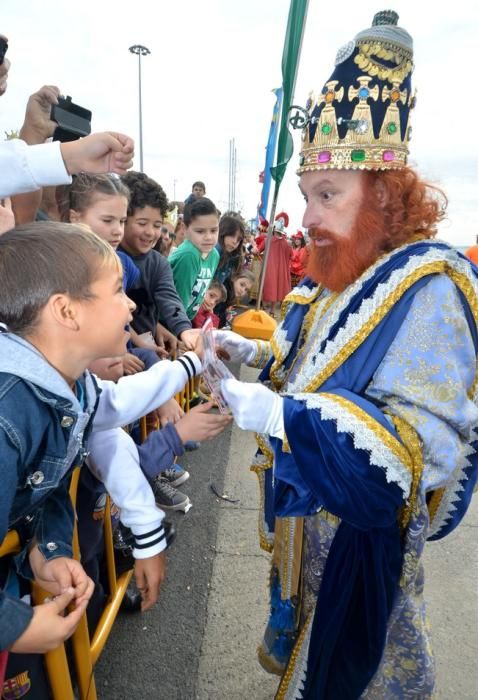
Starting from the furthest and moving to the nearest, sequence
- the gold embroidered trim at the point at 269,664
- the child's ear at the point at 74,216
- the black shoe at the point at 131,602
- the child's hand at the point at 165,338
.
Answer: the child's hand at the point at 165,338 → the child's ear at the point at 74,216 → the black shoe at the point at 131,602 → the gold embroidered trim at the point at 269,664

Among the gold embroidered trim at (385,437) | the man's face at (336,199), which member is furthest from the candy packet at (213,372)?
the man's face at (336,199)

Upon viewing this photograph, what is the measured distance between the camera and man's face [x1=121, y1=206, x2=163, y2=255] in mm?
2730

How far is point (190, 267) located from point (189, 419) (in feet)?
7.27

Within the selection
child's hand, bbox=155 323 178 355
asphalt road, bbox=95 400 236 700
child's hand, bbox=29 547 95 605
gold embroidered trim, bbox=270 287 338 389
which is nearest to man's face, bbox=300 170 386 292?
gold embroidered trim, bbox=270 287 338 389

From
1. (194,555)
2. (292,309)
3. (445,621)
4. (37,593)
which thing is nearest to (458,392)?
(292,309)

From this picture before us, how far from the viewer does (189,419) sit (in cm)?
152

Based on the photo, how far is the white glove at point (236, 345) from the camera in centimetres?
190

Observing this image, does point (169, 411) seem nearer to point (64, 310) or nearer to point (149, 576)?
point (149, 576)

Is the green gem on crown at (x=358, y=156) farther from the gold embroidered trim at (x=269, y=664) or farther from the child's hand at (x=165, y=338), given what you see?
the child's hand at (x=165, y=338)

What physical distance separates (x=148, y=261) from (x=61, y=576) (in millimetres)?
2206

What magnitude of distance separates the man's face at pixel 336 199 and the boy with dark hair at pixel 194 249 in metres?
2.21

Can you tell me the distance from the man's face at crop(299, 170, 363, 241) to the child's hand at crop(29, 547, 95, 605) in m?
1.19

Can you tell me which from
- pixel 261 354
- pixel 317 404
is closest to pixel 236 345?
pixel 261 354

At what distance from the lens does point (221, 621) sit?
6.61 feet
